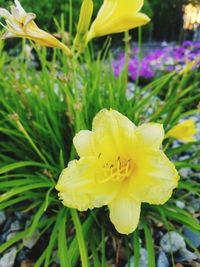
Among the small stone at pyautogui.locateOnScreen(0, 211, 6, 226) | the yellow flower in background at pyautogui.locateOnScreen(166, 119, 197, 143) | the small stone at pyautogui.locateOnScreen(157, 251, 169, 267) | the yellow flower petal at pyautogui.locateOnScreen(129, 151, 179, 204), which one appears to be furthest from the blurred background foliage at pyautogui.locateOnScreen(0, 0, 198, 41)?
the yellow flower petal at pyautogui.locateOnScreen(129, 151, 179, 204)

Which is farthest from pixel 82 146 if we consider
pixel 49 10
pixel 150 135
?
pixel 49 10

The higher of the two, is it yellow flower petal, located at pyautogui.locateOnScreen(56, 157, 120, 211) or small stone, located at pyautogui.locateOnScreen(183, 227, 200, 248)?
yellow flower petal, located at pyautogui.locateOnScreen(56, 157, 120, 211)

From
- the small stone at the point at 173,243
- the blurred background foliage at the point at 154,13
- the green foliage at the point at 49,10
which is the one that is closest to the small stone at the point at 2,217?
the small stone at the point at 173,243

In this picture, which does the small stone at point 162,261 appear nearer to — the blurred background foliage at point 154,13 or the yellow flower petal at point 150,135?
the yellow flower petal at point 150,135

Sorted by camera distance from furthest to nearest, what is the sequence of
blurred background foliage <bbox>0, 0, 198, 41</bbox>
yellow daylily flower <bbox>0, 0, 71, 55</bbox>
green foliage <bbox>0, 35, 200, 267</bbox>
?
blurred background foliage <bbox>0, 0, 198, 41</bbox> < green foliage <bbox>0, 35, 200, 267</bbox> < yellow daylily flower <bbox>0, 0, 71, 55</bbox>

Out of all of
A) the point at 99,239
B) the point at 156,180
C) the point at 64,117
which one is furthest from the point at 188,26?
the point at 156,180

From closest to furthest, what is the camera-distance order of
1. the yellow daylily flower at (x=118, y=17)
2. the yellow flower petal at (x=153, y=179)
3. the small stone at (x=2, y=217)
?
the yellow flower petal at (x=153, y=179) < the yellow daylily flower at (x=118, y=17) < the small stone at (x=2, y=217)

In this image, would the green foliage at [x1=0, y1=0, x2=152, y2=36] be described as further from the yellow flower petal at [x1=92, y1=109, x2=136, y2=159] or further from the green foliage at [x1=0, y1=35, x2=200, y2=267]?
the yellow flower petal at [x1=92, y1=109, x2=136, y2=159]
